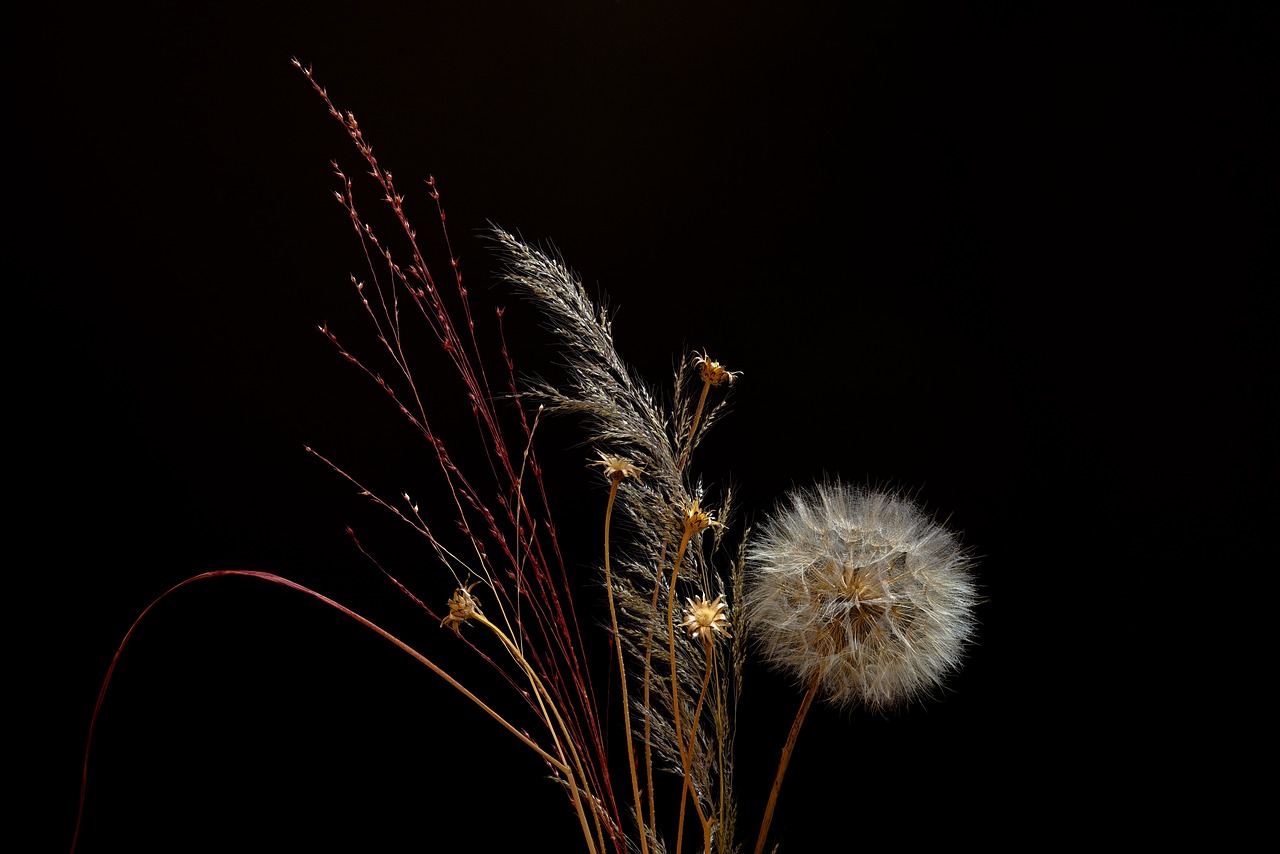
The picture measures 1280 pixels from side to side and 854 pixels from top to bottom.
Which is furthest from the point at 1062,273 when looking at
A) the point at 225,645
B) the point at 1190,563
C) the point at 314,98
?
the point at 225,645

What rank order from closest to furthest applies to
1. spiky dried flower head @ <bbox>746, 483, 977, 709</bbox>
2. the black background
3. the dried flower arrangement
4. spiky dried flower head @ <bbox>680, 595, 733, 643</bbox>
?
spiky dried flower head @ <bbox>680, 595, 733, 643</bbox>
the dried flower arrangement
spiky dried flower head @ <bbox>746, 483, 977, 709</bbox>
the black background

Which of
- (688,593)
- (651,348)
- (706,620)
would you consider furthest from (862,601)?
(651,348)

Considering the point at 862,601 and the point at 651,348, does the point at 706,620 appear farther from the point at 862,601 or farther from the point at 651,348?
the point at 651,348

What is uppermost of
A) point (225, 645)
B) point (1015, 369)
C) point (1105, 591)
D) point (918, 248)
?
point (918, 248)

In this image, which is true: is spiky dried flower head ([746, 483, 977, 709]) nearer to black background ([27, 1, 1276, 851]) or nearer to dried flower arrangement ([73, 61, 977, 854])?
dried flower arrangement ([73, 61, 977, 854])

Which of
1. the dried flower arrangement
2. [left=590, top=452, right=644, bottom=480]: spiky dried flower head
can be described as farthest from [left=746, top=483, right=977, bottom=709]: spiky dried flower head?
[left=590, top=452, right=644, bottom=480]: spiky dried flower head

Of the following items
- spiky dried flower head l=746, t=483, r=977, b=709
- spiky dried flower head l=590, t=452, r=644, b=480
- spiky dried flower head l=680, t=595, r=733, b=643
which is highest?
spiky dried flower head l=746, t=483, r=977, b=709

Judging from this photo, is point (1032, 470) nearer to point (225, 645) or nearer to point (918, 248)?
point (918, 248)

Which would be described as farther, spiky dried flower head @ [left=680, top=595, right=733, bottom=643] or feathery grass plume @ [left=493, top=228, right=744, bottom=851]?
feathery grass plume @ [left=493, top=228, right=744, bottom=851]
